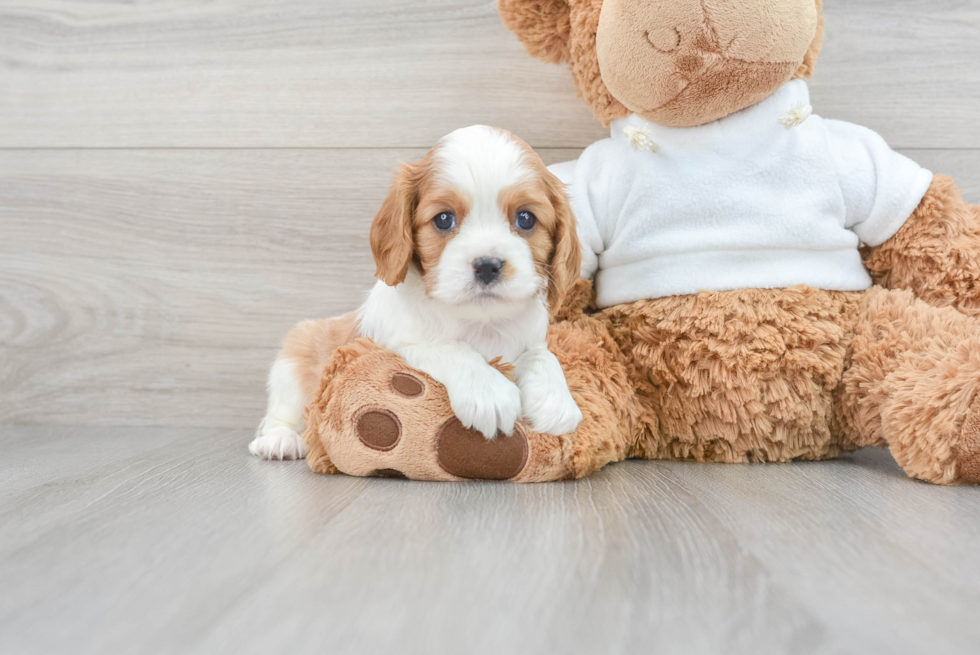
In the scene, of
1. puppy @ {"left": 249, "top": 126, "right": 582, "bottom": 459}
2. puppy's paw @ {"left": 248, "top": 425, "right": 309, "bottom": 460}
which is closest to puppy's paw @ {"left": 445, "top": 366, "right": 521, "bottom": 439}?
puppy @ {"left": 249, "top": 126, "right": 582, "bottom": 459}

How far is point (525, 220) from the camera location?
129cm

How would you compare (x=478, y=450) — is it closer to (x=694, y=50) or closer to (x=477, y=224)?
(x=477, y=224)

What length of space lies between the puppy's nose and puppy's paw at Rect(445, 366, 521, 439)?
163mm

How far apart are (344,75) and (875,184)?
125cm

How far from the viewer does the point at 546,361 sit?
135 cm

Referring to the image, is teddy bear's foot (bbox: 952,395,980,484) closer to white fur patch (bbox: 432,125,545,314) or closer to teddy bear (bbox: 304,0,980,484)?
teddy bear (bbox: 304,0,980,484)

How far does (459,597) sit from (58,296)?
172 centimetres

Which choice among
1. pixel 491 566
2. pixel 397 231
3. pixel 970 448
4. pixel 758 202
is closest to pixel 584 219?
pixel 758 202

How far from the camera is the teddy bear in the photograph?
52.2 inches

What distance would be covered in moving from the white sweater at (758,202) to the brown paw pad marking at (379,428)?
565 millimetres

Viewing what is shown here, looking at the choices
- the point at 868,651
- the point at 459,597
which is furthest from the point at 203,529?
the point at 868,651

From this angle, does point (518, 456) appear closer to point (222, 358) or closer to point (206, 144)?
point (222, 358)

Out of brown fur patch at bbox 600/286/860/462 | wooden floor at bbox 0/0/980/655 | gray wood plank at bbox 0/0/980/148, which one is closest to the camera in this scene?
wooden floor at bbox 0/0/980/655

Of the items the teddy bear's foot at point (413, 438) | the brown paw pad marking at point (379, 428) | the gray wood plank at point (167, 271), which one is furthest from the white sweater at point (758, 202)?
the gray wood plank at point (167, 271)
